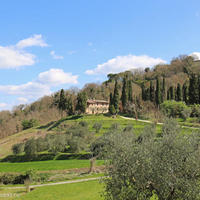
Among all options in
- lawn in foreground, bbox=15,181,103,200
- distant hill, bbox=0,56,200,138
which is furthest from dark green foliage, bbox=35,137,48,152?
distant hill, bbox=0,56,200,138

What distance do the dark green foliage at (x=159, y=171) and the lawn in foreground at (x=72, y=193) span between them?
309 inches

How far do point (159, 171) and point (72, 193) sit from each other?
12929mm

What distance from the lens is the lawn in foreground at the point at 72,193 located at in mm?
18297

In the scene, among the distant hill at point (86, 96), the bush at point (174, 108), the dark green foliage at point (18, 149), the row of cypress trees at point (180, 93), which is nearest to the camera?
the dark green foliage at point (18, 149)

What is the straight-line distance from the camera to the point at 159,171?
972 cm

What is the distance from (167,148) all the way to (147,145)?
122 cm

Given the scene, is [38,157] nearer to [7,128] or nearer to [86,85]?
[7,128]

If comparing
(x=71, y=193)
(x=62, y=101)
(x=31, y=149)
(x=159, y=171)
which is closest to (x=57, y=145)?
(x=31, y=149)

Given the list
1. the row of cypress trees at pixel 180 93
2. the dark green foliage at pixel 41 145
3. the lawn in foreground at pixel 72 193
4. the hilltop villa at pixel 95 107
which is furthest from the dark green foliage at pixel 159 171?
the hilltop villa at pixel 95 107

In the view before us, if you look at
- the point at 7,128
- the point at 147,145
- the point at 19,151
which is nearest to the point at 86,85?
the point at 7,128

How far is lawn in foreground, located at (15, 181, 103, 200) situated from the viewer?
1830 cm

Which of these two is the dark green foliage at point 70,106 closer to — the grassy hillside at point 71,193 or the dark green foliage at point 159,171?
the grassy hillside at point 71,193

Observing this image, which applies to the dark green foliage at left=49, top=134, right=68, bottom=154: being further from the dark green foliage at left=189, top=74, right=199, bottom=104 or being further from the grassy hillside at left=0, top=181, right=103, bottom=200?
the dark green foliage at left=189, top=74, right=199, bottom=104

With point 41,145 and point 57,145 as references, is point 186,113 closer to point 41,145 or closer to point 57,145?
point 57,145
